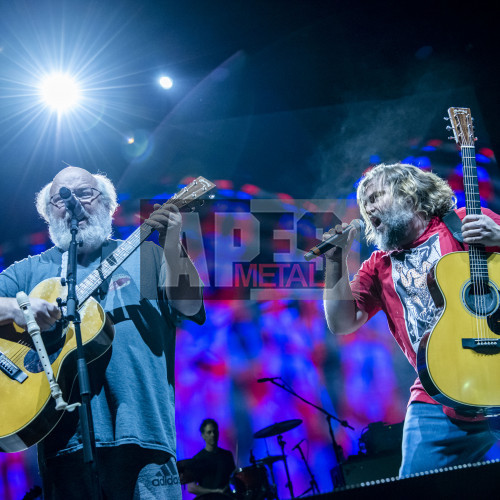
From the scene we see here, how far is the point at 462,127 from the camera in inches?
108

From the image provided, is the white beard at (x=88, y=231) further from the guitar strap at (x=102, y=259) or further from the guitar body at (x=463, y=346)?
the guitar body at (x=463, y=346)

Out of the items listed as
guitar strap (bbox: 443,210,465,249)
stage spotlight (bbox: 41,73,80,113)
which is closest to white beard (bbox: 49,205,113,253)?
stage spotlight (bbox: 41,73,80,113)

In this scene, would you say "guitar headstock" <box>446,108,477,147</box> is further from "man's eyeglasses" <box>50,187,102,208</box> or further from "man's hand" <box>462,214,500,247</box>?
"man's eyeglasses" <box>50,187,102,208</box>

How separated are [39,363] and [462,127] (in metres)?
2.41

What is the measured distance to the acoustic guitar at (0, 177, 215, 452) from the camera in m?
2.10

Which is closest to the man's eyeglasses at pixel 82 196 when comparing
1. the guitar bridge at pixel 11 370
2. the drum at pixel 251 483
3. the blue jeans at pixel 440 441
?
the guitar bridge at pixel 11 370

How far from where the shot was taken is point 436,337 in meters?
2.26

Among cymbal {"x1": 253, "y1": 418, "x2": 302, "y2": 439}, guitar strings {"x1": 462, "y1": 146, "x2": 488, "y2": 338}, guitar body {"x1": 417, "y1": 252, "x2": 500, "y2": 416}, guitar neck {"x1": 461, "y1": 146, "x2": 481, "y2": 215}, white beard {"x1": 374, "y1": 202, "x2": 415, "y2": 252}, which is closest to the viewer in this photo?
guitar body {"x1": 417, "y1": 252, "x2": 500, "y2": 416}

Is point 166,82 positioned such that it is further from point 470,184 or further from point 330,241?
point 470,184

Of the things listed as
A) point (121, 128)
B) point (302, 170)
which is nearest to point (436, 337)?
point (302, 170)

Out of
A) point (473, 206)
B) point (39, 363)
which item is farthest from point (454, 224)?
point (39, 363)

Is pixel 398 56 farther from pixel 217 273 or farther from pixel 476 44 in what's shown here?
pixel 217 273

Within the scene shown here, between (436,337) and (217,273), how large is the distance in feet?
5.25

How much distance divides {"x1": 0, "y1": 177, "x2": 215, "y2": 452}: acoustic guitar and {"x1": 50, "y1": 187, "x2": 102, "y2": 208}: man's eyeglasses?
52 cm
